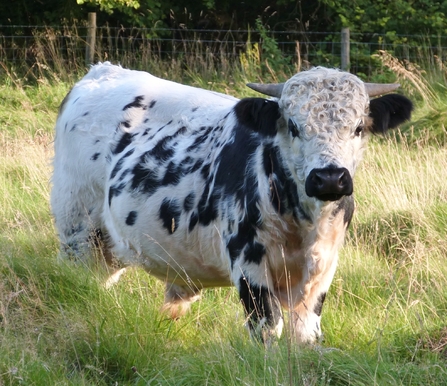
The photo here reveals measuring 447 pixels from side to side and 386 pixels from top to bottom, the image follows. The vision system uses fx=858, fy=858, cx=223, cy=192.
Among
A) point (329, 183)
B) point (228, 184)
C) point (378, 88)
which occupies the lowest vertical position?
point (228, 184)

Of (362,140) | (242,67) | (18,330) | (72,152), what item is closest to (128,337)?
(18,330)

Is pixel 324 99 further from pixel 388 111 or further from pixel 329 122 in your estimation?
pixel 388 111

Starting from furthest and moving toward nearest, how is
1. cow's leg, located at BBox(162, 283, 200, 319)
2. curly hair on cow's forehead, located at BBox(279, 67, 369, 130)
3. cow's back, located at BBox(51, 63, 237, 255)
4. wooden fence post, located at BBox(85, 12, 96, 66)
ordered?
1. wooden fence post, located at BBox(85, 12, 96, 66)
2. cow's back, located at BBox(51, 63, 237, 255)
3. cow's leg, located at BBox(162, 283, 200, 319)
4. curly hair on cow's forehead, located at BBox(279, 67, 369, 130)

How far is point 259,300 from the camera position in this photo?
437cm

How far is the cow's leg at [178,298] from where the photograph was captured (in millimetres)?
4980

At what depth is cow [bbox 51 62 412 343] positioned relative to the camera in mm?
4270

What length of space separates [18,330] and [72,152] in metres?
1.87

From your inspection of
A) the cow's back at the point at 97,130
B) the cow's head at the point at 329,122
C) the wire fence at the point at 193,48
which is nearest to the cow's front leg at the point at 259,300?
the cow's head at the point at 329,122

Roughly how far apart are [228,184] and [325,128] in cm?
76

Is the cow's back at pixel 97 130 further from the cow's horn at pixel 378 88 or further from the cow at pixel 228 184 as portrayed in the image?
the cow's horn at pixel 378 88

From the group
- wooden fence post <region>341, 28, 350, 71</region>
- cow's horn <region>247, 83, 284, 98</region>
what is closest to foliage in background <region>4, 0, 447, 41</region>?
wooden fence post <region>341, 28, 350, 71</region>

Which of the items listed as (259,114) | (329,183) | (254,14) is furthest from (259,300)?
(254,14)

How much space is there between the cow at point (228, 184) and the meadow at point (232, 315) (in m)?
0.23

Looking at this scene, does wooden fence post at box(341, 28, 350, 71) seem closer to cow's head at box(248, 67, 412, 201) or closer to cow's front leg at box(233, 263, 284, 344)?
cow's head at box(248, 67, 412, 201)
